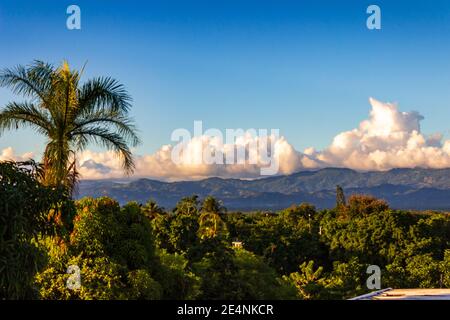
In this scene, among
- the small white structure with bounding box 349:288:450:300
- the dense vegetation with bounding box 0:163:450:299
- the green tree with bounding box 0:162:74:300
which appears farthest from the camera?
the small white structure with bounding box 349:288:450:300

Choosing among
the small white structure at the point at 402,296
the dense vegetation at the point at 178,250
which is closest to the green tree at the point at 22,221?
the dense vegetation at the point at 178,250

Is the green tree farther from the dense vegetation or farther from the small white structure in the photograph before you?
the small white structure

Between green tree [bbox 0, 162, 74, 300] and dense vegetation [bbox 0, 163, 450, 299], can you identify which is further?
dense vegetation [bbox 0, 163, 450, 299]

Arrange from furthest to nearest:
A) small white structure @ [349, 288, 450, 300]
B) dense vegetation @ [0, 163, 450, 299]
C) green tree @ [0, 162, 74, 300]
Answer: small white structure @ [349, 288, 450, 300], dense vegetation @ [0, 163, 450, 299], green tree @ [0, 162, 74, 300]

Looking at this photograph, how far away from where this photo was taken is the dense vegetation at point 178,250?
7.85 m

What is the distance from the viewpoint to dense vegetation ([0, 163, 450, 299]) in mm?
7852

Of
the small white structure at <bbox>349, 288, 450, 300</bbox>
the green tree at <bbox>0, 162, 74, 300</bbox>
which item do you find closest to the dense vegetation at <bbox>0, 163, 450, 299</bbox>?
the green tree at <bbox>0, 162, 74, 300</bbox>

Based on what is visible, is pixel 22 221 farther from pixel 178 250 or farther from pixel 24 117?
pixel 178 250

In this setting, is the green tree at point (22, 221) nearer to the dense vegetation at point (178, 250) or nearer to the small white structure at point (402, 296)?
the dense vegetation at point (178, 250)

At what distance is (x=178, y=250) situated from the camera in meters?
31.4

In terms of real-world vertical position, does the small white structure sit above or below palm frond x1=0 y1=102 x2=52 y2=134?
below

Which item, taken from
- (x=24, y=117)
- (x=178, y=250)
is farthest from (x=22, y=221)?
(x=178, y=250)

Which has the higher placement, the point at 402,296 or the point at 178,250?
the point at 402,296
